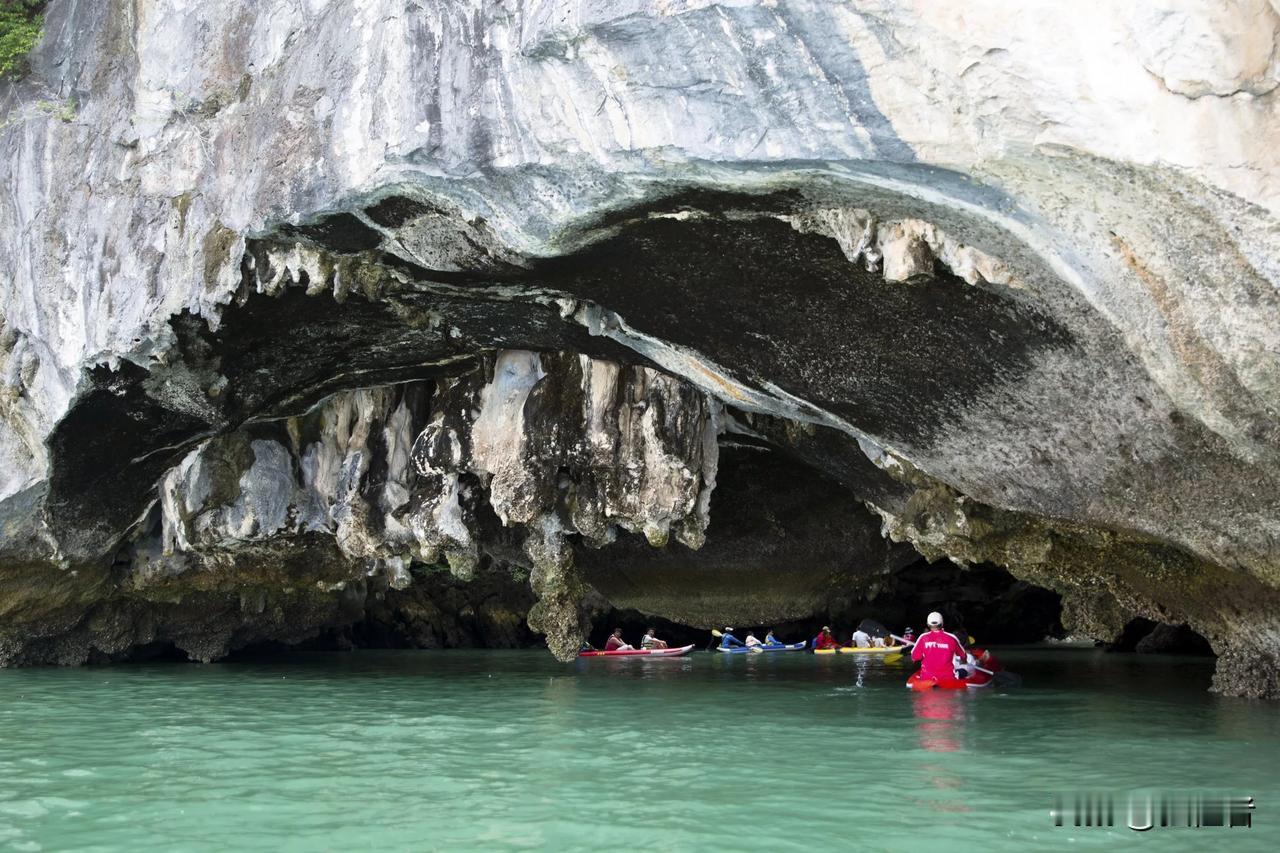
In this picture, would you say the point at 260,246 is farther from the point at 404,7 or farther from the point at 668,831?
the point at 668,831

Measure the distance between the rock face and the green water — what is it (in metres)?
1.95

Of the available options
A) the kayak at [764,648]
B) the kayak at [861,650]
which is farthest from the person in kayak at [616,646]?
the kayak at [861,650]

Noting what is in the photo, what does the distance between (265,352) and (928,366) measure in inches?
276

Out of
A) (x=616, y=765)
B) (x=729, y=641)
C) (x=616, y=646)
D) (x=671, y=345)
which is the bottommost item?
(x=616, y=646)

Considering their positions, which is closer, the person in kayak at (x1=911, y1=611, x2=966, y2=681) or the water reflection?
the water reflection

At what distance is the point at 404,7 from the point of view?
25.9ft

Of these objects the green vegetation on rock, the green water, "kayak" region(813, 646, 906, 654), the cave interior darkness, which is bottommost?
"kayak" region(813, 646, 906, 654)

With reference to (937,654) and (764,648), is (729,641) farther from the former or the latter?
(937,654)

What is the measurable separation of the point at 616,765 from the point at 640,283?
4.06 m

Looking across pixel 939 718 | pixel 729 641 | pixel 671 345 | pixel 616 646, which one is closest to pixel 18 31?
pixel 671 345

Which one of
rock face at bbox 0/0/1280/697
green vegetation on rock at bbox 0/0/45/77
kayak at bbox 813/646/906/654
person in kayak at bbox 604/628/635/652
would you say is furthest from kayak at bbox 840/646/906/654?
green vegetation on rock at bbox 0/0/45/77

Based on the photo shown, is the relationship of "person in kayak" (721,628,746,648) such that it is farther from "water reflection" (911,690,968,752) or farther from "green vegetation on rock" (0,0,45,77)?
"green vegetation on rock" (0,0,45,77)

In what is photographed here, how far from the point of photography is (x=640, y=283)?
9.48 meters

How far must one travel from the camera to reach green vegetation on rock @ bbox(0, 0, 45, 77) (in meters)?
11.5
